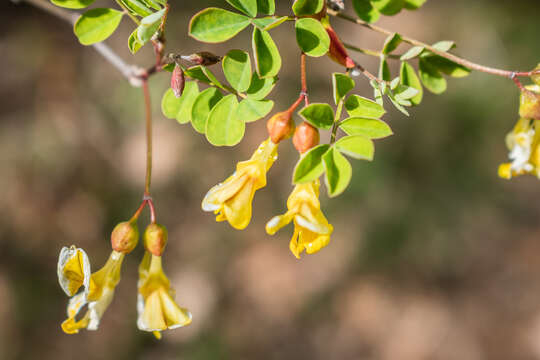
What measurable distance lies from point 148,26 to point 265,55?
22 cm

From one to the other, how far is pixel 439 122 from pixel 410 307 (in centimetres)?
150

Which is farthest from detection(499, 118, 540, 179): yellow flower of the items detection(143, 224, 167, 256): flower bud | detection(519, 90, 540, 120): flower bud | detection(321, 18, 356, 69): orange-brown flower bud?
detection(143, 224, 167, 256): flower bud

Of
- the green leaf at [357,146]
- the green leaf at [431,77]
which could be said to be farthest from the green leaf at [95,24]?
the green leaf at [431,77]

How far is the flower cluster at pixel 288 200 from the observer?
0.83 metres

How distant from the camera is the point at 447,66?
41.5 inches

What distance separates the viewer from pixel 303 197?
0.87m

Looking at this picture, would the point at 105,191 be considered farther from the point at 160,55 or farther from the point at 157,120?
the point at 160,55

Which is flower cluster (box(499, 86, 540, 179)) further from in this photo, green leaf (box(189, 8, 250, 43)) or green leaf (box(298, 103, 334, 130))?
green leaf (box(189, 8, 250, 43))

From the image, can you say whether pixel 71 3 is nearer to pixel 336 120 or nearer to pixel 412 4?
pixel 336 120

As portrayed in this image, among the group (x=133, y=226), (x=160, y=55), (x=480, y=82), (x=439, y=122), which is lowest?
(x=439, y=122)

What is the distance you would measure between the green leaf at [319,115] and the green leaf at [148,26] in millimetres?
309

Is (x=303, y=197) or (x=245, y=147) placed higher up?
(x=303, y=197)

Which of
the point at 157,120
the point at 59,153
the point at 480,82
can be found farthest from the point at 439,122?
the point at 59,153

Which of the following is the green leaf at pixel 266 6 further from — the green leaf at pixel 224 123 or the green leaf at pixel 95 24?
the green leaf at pixel 95 24
